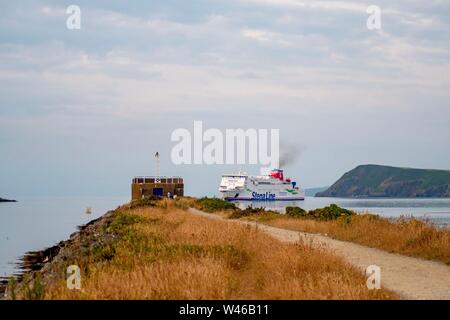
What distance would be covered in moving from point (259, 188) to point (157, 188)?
5573 cm

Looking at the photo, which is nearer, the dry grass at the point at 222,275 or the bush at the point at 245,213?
the dry grass at the point at 222,275

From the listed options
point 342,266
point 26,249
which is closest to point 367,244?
point 342,266

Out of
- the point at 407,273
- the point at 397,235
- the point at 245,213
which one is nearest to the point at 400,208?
the point at 245,213

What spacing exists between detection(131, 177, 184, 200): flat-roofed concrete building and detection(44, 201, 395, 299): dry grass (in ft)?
276

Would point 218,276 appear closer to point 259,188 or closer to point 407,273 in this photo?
point 407,273

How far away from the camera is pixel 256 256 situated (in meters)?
16.0

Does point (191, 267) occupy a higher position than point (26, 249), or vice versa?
point (191, 267)

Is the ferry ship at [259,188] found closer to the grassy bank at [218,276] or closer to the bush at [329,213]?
the bush at [329,213]

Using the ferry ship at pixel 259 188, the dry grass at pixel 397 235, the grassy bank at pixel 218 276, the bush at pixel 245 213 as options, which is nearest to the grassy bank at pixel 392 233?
the dry grass at pixel 397 235

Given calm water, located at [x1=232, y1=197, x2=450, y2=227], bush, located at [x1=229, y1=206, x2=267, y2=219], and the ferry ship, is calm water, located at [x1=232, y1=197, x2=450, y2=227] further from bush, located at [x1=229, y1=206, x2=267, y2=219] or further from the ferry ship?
the ferry ship

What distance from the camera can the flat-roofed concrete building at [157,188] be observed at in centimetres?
10175

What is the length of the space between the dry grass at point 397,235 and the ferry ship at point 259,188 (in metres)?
116
